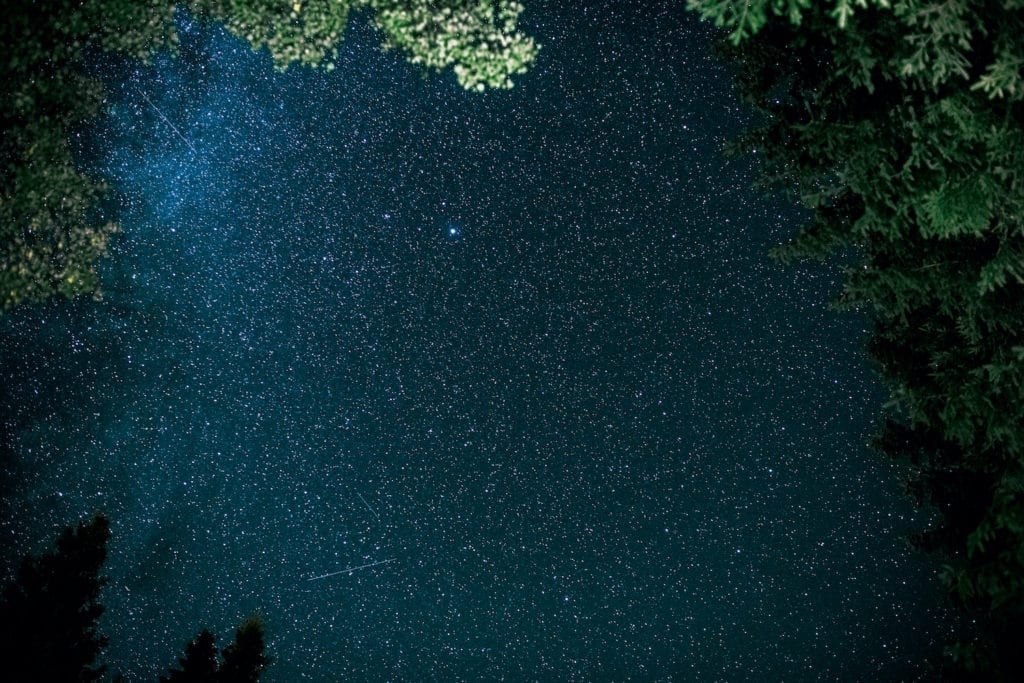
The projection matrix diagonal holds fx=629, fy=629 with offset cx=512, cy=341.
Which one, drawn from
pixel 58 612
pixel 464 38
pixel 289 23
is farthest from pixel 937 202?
pixel 58 612

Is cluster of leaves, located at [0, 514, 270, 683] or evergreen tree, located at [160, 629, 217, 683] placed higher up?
cluster of leaves, located at [0, 514, 270, 683]

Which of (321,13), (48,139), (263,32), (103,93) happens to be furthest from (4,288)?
(321,13)

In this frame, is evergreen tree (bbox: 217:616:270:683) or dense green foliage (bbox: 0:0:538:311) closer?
dense green foliage (bbox: 0:0:538:311)

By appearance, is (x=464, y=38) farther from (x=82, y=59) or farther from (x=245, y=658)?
(x=245, y=658)

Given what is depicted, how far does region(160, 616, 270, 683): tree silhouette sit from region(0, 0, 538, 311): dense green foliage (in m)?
13.6

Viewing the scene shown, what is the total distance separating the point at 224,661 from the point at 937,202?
63.9 feet

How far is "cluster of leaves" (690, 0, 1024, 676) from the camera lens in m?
4.16

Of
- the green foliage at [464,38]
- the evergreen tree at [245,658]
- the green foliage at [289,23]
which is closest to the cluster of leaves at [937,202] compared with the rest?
the green foliage at [464,38]

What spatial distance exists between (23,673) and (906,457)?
17721 millimetres

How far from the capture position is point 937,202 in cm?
461

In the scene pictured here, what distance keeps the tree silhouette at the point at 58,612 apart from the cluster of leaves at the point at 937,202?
1738cm

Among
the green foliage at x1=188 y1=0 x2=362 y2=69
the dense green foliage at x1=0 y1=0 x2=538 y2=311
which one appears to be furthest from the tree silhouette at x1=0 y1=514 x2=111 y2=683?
the green foliage at x1=188 y1=0 x2=362 y2=69

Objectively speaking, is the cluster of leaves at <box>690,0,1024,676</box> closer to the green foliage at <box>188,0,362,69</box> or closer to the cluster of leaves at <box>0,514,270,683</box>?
the green foliage at <box>188,0,362,69</box>

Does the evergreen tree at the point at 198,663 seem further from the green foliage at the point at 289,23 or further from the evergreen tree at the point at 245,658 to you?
the green foliage at the point at 289,23
